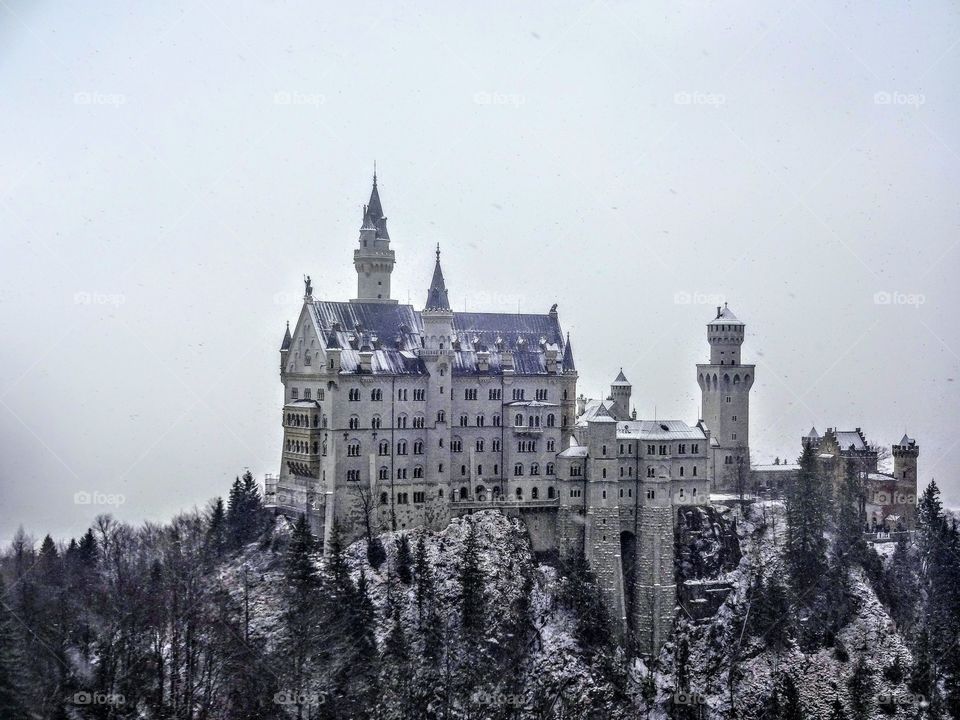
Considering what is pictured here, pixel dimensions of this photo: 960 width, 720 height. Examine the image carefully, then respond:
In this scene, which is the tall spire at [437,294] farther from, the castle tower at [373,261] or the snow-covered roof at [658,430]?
the snow-covered roof at [658,430]

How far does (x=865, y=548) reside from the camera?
107312 millimetres

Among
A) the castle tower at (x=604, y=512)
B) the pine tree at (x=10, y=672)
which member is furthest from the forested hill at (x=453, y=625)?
the castle tower at (x=604, y=512)

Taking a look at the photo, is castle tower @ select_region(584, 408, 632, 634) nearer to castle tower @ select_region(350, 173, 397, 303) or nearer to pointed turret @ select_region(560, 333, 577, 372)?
pointed turret @ select_region(560, 333, 577, 372)

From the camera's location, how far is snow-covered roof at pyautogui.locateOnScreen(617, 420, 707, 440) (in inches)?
4163

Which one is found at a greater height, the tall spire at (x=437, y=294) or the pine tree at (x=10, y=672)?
the tall spire at (x=437, y=294)

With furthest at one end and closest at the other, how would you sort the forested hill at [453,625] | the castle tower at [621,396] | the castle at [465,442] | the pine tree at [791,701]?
1. the castle tower at [621,396]
2. the castle at [465,442]
3. the pine tree at [791,701]
4. the forested hill at [453,625]

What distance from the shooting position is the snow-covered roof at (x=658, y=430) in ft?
347

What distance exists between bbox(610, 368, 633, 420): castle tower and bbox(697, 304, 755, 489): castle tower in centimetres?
877

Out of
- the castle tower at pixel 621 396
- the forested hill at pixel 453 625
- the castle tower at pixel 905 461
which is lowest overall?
the forested hill at pixel 453 625

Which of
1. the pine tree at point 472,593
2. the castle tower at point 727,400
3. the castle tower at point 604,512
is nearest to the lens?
the pine tree at point 472,593

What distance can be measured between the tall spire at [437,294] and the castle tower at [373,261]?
4061mm

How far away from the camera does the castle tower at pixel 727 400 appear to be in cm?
11362

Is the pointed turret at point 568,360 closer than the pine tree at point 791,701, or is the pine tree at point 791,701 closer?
the pine tree at point 791,701

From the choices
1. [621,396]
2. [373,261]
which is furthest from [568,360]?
[373,261]
